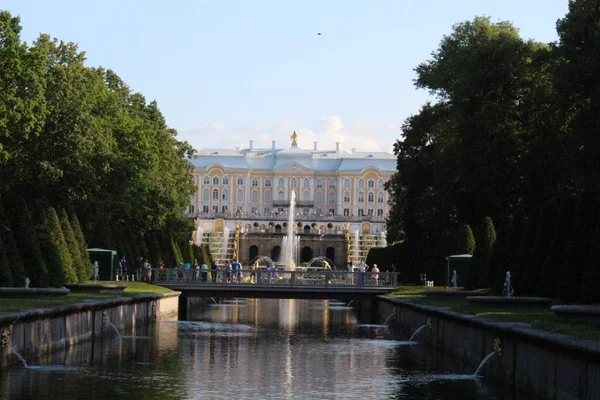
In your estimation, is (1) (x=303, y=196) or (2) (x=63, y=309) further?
(1) (x=303, y=196)

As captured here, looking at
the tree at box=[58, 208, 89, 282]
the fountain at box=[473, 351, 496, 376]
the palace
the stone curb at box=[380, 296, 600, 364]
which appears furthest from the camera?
the palace

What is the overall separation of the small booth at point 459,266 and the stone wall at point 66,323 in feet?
46.8

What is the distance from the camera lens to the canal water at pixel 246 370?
773 inches

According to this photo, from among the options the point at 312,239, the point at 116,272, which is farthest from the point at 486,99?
the point at 312,239

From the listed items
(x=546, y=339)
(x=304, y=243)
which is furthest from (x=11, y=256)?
(x=304, y=243)

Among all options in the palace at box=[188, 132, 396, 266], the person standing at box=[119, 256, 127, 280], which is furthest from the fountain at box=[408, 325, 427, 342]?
the palace at box=[188, 132, 396, 266]

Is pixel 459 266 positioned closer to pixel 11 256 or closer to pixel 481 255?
pixel 481 255

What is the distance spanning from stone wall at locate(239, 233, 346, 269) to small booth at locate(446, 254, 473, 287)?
93308 mm

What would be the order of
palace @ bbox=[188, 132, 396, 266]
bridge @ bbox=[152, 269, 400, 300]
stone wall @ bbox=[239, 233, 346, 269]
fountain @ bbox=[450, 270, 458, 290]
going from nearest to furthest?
1. fountain @ bbox=[450, 270, 458, 290]
2. bridge @ bbox=[152, 269, 400, 300]
3. stone wall @ bbox=[239, 233, 346, 269]
4. palace @ bbox=[188, 132, 396, 266]

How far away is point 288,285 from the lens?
5197cm

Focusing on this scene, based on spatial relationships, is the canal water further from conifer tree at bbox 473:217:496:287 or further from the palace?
the palace

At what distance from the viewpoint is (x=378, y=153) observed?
642 feet

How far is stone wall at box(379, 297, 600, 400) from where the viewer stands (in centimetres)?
1600

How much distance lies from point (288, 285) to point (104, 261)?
7708mm
